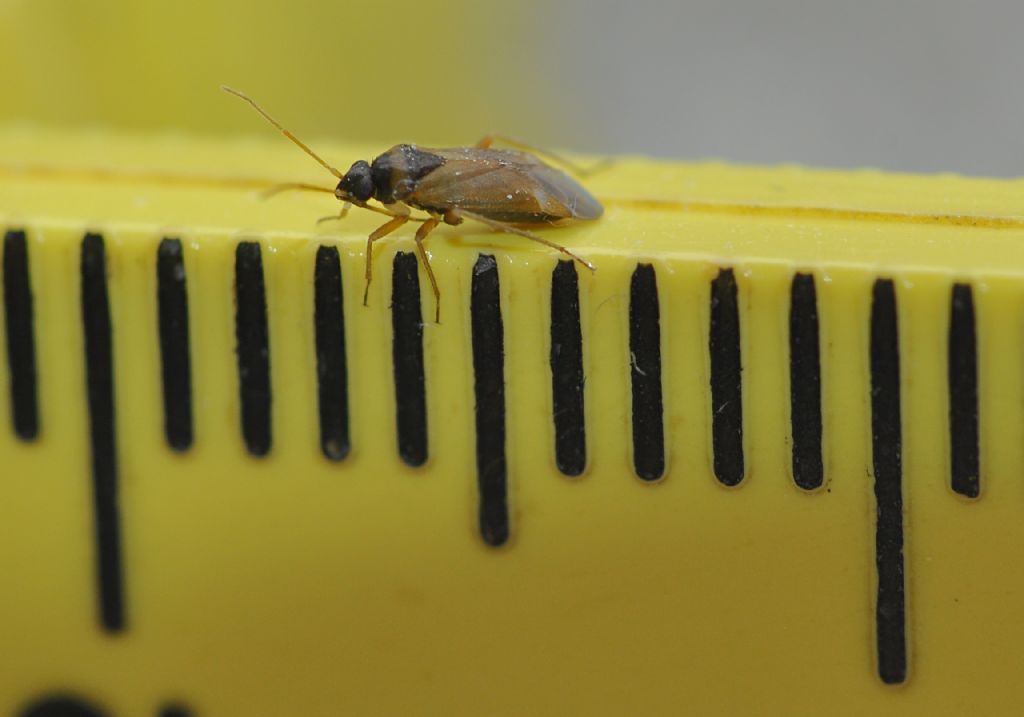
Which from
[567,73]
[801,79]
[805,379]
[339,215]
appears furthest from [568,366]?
[801,79]

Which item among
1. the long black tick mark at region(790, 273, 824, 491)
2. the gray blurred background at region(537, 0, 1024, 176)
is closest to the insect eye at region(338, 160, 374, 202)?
the long black tick mark at region(790, 273, 824, 491)

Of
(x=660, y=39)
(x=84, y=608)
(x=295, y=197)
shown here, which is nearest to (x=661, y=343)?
(x=295, y=197)

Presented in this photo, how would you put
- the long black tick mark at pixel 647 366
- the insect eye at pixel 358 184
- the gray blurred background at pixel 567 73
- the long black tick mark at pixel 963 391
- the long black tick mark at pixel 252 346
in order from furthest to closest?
the gray blurred background at pixel 567 73, the insect eye at pixel 358 184, the long black tick mark at pixel 252 346, the long black tick mark at pixel 647 366, the long black tick mark at pixel 963 391

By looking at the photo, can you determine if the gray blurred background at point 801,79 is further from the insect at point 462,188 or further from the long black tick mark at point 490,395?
the long black tick mark at point 490,395

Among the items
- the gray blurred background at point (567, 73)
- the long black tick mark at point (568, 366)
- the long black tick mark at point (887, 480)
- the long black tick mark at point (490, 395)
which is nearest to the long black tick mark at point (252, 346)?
the long black tick mark at point (490, 395)

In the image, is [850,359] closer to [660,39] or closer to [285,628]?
[285,628]
